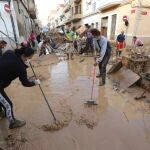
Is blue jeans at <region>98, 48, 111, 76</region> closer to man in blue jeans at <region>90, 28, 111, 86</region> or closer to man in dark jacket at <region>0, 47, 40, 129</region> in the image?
man in blue jeans at <region>90, 28, 111, 86</region>

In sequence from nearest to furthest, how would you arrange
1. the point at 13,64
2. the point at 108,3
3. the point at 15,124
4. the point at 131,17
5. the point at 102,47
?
1. the point at 13,64
2. the point at 15,124
3. the point at 102,47
4. the point at 131,17
5. the point at 108,3

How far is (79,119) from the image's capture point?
10.6 ft

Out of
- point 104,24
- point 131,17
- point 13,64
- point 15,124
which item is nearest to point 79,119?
point 15,124

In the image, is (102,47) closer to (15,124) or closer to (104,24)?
(15,124)

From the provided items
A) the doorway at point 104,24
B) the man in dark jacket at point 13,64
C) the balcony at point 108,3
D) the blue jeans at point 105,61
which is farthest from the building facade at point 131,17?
the man in dark jacket at point 13,64

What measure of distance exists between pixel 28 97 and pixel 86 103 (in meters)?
1.78

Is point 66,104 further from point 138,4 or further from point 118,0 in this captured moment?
point 118,0

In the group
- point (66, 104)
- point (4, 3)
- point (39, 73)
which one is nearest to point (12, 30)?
point (4, 3)

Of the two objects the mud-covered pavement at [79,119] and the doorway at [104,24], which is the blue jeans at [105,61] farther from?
the doorway at [104,24]

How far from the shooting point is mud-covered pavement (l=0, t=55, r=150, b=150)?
258cm

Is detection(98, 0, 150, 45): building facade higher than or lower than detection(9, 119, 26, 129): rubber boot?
higher

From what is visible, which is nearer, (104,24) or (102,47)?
(102,47)

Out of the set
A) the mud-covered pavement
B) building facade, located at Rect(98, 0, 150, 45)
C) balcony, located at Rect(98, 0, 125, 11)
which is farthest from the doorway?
the mud-covered pavement

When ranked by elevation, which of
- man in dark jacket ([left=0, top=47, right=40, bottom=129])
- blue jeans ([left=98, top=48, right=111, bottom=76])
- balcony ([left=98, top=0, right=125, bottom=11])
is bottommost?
blue jeans ([left=98, top=48, right=111, bottom=76])
